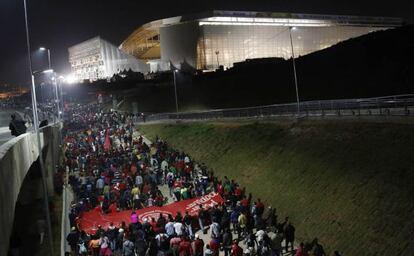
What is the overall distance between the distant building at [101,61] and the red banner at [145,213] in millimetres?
103763

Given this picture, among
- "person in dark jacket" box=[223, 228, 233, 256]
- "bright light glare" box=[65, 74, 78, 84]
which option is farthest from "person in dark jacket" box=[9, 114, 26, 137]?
"bright light glare" box=[65, 74, 78, 84]

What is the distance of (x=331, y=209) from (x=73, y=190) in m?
13.7

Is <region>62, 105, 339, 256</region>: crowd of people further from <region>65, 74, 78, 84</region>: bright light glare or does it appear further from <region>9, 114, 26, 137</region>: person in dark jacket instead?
<region>65, 74, 78, 84</region>: bright light glare

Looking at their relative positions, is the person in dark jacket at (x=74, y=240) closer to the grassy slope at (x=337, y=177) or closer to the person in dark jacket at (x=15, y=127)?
the person in dark jacket at (x=15, y=127)

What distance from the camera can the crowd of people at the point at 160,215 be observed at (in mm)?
15461

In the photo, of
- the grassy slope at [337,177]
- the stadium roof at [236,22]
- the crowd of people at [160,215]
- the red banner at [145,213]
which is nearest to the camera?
the crowd of people at [160,215]

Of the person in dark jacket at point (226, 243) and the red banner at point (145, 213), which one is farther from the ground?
the red banner at point (145, 213)

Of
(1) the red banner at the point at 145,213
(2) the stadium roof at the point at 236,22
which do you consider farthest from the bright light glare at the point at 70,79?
(1) the red banner at the point at 145,213

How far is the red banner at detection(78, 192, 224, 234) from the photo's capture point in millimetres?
18672

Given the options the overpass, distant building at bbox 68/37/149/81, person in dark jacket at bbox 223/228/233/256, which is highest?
distant building at bbox 68/37/149/81

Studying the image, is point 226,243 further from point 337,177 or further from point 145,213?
point 337,177

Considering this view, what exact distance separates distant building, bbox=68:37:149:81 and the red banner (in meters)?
104

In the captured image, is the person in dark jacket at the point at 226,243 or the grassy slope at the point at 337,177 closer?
the person in dark jacket at the point at 226,243

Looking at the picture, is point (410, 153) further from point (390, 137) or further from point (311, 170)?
point (311, 170)
